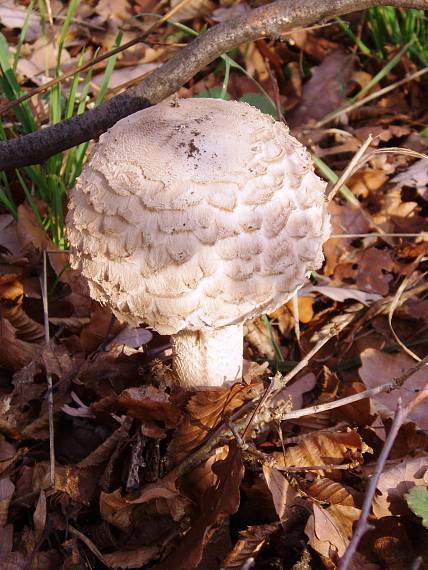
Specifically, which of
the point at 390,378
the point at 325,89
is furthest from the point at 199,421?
the point at 325,89

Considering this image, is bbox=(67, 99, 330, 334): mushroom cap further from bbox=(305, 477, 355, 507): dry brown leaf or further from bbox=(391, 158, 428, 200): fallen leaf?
bbox=(391, 158, 428, 200): fallen leaf

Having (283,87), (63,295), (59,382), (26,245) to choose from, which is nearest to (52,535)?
(59,382)

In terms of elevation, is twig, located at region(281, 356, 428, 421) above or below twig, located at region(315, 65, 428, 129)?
below

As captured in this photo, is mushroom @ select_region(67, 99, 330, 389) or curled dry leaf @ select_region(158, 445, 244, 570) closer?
mushroom @ select_region(67, 99, 330, 389)

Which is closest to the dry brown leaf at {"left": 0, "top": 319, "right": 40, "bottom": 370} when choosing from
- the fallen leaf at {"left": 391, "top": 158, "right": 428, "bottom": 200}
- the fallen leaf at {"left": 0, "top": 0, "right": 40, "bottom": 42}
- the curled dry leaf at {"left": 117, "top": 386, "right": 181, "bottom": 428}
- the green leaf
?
the curled dry leaf at {"left": 117, "top": 386, "right": 181, "bottom": 428}

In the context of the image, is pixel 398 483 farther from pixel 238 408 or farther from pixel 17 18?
pixel 17 18

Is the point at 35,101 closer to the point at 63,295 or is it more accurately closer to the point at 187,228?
the point at 63,295

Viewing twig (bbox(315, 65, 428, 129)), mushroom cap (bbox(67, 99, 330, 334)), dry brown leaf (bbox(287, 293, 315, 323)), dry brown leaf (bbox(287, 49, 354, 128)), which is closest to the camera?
mushroom cap (bbox(67, 99, 330, 334))

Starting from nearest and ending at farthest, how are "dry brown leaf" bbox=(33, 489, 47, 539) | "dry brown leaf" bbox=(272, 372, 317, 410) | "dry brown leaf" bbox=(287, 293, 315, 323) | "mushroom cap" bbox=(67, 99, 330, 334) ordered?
"mushroom cap" bbox=(67, 99, 330, 334)
"dry brown leaf" bbox=(33, 489, 47, 539)
"dry brown leaf" bbox=(272, 372, 317, 410)
"dry brown leaf" bbox=(287, 293, 315, 323)
